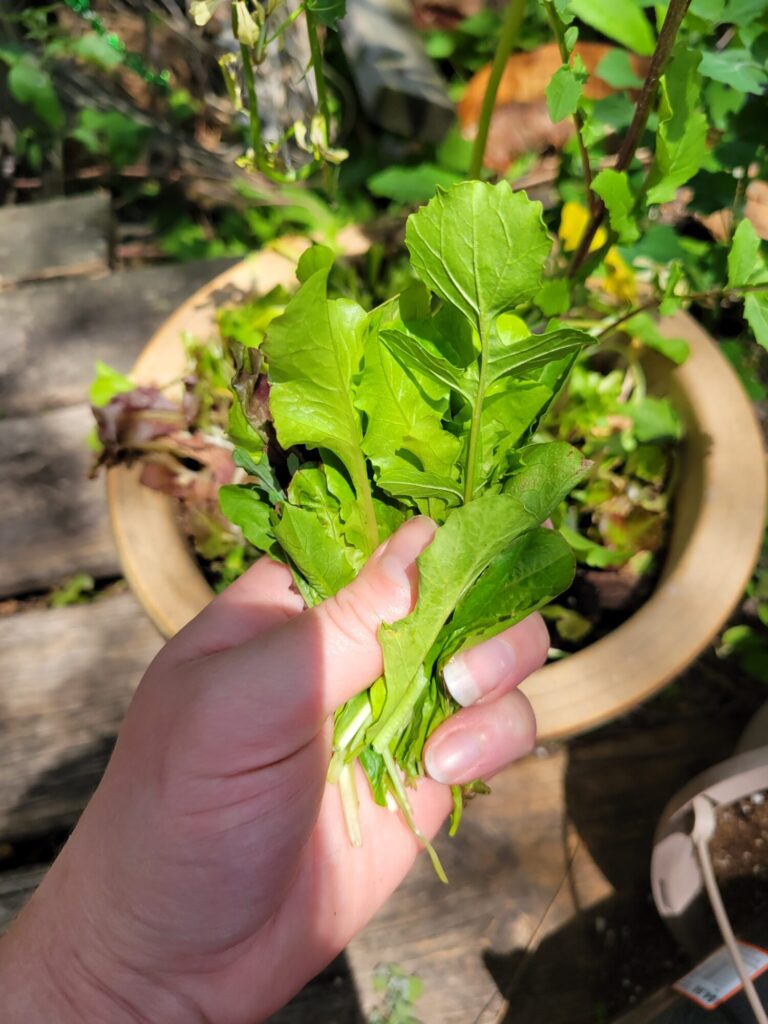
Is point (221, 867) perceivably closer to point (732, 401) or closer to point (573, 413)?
point (573, 413)

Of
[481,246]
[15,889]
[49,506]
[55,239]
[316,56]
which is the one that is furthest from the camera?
[55,239]

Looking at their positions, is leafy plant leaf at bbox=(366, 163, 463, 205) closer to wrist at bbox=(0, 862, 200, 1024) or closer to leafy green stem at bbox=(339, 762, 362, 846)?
leafy green stem at bbox=(339, 762, 362, 846)

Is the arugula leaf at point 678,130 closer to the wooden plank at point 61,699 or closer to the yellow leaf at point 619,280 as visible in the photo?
the yellow leaf at point 619,280

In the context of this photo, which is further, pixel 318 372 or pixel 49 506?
pixel 49 506

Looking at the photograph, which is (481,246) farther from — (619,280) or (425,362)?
(619,280)

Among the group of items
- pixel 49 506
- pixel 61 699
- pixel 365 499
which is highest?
pixel 365 499

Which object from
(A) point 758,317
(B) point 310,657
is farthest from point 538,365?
(B) point 310,657

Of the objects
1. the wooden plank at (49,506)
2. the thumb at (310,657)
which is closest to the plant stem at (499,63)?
the thumb at (310,657)
